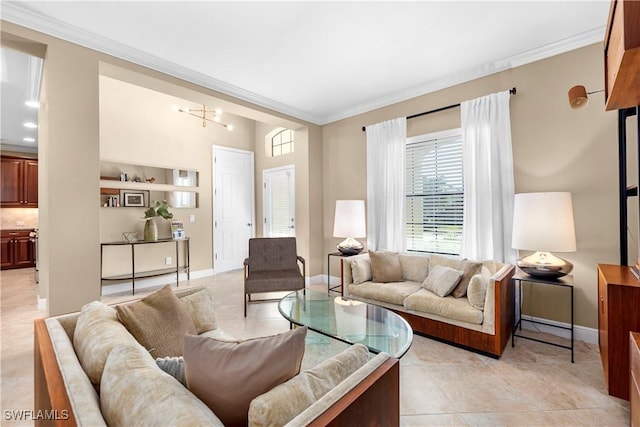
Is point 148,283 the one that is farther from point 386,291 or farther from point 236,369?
point 236,369

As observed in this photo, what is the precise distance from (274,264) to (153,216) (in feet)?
7.16

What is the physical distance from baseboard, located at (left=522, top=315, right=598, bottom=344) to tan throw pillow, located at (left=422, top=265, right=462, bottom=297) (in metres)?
0.95

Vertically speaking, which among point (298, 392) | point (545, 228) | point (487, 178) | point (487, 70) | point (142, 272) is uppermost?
point (487, 70)

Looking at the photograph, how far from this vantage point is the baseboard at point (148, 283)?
434 cm

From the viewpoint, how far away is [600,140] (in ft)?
8.57

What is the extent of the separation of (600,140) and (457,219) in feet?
4.70

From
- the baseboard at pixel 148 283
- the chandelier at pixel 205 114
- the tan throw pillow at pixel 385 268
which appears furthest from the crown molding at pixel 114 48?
the baseboard at pixel 148 283

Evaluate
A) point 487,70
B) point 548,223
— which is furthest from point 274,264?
point 487,70

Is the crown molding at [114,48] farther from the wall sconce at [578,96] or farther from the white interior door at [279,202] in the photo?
the wall sconce at [578,96]

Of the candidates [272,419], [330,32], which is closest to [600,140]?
[330,32]

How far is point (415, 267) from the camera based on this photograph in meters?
3.40

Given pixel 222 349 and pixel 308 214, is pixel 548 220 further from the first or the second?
pixel 308 214

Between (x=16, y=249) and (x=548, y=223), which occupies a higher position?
(x=548, y=223)

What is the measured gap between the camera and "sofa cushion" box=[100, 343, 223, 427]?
741 mm
